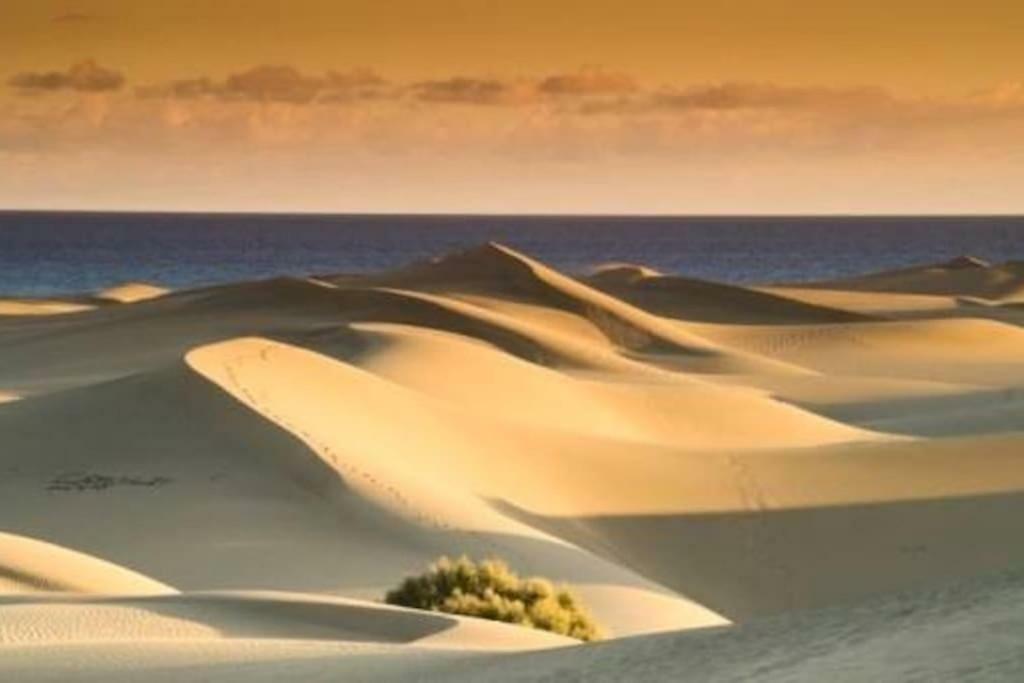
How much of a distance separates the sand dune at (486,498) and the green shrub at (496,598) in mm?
631

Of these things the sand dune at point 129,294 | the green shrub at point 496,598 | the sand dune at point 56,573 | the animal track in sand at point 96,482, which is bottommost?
the green shrub at point 496,598

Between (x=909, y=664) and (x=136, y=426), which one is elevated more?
(x=136, y=426)

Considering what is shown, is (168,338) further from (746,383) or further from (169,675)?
(169,675)

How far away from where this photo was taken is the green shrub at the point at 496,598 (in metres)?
16.3

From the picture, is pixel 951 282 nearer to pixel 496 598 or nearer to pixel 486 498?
pixel 486 498

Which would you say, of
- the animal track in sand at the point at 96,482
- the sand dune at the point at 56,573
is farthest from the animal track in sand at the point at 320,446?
the sand dune at the point at 56,573

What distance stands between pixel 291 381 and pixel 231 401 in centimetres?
383

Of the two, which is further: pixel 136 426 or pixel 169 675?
pixel 136 426

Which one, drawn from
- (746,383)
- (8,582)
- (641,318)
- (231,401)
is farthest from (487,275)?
(8,582)

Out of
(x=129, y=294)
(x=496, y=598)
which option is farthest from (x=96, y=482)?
(x=129, y=294)

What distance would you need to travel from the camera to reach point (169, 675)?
1130cm

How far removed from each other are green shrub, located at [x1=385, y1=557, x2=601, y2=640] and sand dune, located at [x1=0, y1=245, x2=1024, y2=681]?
63cm

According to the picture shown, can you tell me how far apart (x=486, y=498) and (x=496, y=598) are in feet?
30.2

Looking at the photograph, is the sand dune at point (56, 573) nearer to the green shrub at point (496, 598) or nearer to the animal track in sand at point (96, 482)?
the green shrub at point (496, 598)
